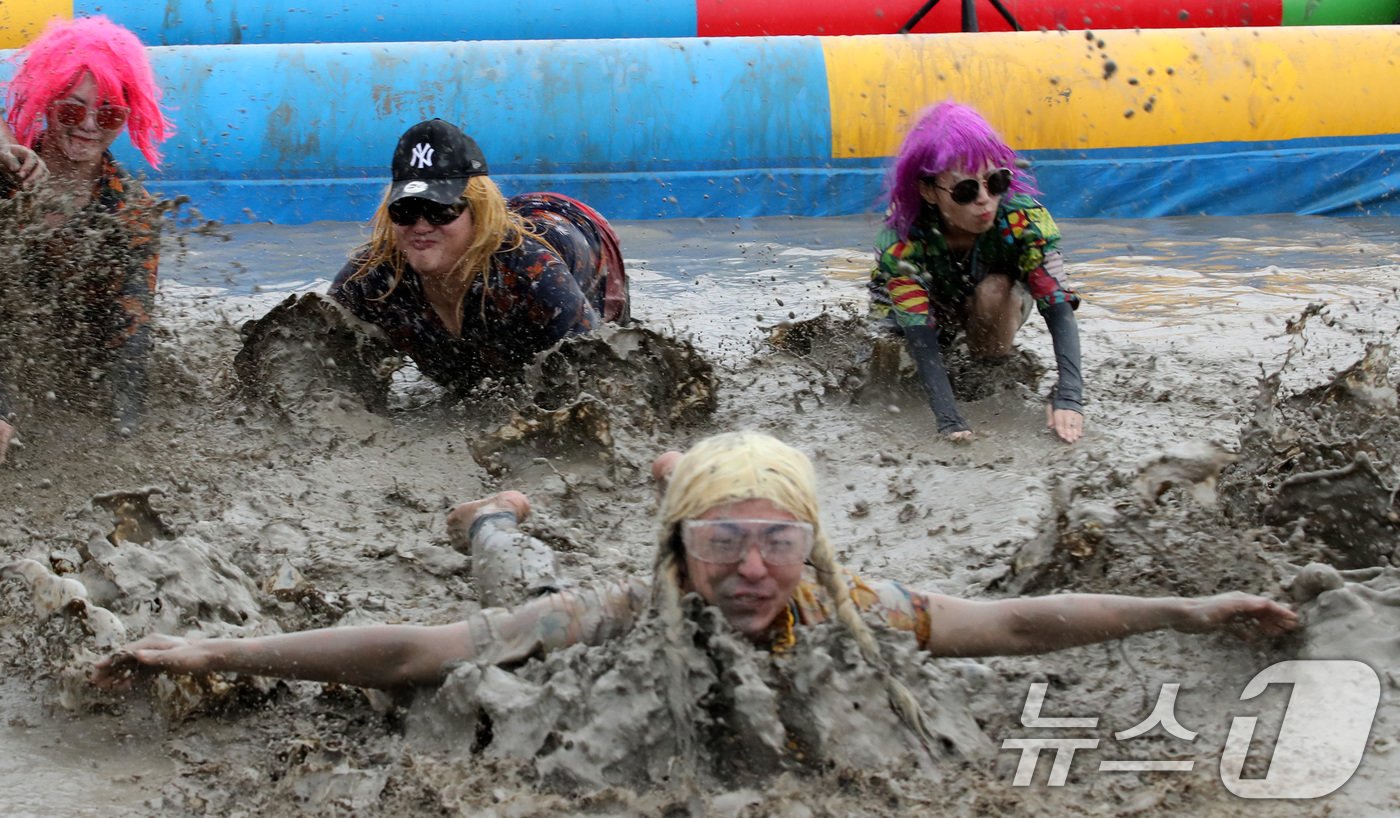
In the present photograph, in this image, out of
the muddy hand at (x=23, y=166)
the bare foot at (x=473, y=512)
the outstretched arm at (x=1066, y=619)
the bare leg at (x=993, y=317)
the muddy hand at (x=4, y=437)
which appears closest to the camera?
the outstretched arm at (x=1066, y=619)

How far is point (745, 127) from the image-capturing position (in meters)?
8.73

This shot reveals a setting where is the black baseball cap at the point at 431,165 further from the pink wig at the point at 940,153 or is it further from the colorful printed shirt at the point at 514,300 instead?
the pink wig at the point at 940,153

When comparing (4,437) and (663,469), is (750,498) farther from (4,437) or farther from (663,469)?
(4,437)

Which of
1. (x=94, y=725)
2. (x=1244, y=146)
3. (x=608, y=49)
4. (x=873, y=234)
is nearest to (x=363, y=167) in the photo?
(x=608, y=49)

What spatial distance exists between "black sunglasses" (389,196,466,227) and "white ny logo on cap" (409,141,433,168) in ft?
0.35

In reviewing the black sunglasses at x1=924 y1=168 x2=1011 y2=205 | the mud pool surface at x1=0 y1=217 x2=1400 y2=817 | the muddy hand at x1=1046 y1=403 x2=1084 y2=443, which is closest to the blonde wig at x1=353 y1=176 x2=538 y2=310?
the mud pool surface at x1=0 y1=217 x2=1400 y2=817

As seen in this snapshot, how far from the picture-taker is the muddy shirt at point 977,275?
16.3 ft

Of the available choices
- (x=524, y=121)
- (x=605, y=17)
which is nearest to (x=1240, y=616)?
(x=524, y=121)

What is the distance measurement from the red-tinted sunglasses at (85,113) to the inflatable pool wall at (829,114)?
12.0ft

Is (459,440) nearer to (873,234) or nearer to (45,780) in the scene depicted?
(45,780)

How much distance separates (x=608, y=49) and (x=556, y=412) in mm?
4888

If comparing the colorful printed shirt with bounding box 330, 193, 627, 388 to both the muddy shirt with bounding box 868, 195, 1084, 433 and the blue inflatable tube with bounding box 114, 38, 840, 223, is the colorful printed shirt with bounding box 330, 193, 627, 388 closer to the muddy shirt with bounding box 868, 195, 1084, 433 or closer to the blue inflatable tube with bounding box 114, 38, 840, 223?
the muddy shirt with bounding box 868, 195, 1084, 433

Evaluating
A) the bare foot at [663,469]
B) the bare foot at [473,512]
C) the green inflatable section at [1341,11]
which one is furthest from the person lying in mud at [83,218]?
the green inflatable section at [1341,11]

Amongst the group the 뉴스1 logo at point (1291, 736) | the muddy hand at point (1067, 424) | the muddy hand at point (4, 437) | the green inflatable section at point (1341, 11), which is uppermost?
the green inflatable section at point (1341, 11)
